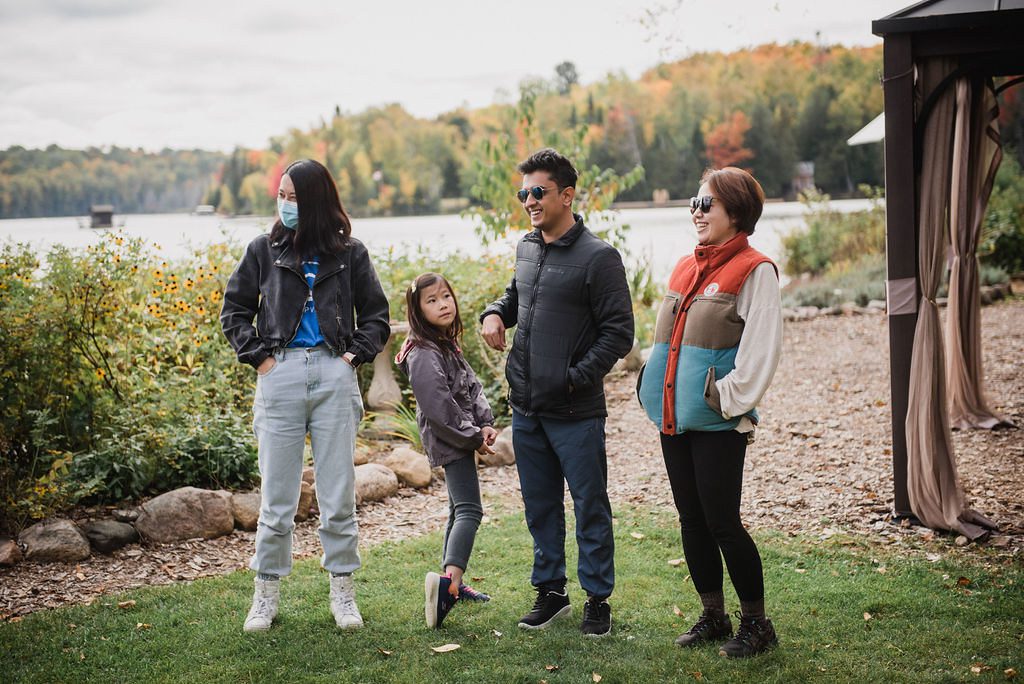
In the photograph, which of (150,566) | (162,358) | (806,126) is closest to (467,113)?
(806,126)

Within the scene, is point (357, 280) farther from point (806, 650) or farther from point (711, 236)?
point (806, 650)

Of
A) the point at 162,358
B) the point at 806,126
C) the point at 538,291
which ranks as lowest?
the point at 162,358

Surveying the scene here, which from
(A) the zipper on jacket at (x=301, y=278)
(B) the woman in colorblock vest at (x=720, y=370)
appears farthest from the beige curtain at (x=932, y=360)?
(A) the zipper on jacket at (x=301, y=278)

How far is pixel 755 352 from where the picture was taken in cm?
303

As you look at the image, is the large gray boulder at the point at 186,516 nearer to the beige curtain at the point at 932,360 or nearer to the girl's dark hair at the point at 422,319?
the girl's dark hair at the point at 422,319

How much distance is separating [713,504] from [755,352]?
0.58m

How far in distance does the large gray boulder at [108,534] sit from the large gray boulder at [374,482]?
1358 millimetres

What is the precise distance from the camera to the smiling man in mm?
3398

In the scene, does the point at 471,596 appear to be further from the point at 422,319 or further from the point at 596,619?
the point at 422,319

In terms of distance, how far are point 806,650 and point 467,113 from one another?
570 inches

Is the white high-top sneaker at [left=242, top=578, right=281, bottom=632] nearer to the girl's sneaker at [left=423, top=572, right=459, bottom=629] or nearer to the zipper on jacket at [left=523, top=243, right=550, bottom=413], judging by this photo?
the girl's sneaker at [left=423, top=572, right=459, bottom=629]

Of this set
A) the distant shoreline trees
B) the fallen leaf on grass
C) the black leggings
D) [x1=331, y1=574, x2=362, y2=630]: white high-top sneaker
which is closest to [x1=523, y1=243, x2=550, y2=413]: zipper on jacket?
the black leggings

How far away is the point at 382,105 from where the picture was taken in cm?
1686

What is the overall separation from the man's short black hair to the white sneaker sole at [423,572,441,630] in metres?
1.66
